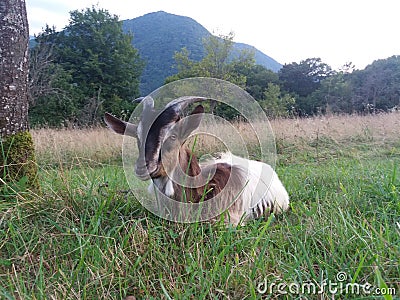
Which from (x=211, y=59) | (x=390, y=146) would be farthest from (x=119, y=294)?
(x=211, y=59)

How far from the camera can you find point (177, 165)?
2479 millimetres

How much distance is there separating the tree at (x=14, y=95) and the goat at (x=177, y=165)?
0.88m

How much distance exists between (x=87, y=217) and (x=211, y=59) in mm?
21343

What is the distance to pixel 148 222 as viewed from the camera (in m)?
2.14

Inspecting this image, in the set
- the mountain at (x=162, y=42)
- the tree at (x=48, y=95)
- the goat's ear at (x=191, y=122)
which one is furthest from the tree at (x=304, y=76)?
the goat's ear at (x=191, y=122)

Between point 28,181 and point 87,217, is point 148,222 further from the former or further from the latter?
point 28,181

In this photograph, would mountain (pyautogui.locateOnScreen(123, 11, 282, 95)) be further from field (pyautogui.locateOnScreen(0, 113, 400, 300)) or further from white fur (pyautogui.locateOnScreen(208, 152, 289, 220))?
field (pyautogui.locateOnScreen(0, 113, 400, 300))

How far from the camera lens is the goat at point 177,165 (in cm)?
223

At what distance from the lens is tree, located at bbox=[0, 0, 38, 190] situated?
250 cm

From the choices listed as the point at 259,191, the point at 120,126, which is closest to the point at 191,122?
the point at 120,126

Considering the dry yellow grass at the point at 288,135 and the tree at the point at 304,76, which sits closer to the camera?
the dry yellow grass at the point at 288,135

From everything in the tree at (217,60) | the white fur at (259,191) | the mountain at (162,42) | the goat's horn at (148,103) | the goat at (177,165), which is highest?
the mountain at (162,42)

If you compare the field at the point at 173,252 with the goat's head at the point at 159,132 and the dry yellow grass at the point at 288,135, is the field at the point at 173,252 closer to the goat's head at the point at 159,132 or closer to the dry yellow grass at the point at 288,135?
the goat's head at the point at 159,132

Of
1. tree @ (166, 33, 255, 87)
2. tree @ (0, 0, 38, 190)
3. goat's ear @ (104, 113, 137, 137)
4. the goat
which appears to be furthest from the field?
tree @ (166, 33, 255, 87)
